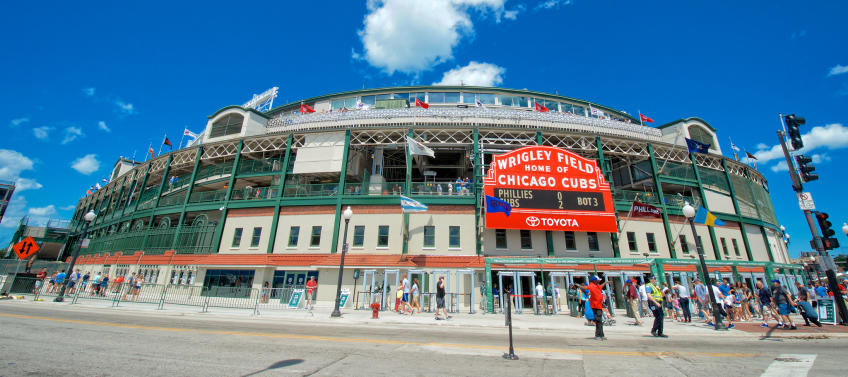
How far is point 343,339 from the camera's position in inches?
361

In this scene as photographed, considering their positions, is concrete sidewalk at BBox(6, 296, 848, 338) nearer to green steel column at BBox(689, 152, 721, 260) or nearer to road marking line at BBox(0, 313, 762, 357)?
road marking line at BBox(0, 313, 762, 357)

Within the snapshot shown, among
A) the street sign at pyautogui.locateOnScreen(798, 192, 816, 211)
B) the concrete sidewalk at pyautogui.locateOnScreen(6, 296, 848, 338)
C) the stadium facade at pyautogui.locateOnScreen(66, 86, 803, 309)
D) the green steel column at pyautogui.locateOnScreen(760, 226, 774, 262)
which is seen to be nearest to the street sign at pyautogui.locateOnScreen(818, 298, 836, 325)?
the concrete sidewalk at pyautogui.locateOnScreen(6, 296, 848, 338)

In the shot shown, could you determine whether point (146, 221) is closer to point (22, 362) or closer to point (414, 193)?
point (414, 193)

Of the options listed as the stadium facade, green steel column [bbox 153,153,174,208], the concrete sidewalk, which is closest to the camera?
the concrete sidewalk

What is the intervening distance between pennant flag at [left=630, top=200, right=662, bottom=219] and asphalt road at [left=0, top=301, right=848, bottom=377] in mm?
15097

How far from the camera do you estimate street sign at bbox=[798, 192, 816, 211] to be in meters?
14.4

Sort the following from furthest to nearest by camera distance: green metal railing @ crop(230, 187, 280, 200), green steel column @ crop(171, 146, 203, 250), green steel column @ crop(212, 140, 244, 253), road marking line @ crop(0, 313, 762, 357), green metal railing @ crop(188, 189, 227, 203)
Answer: green metal railing @ crop(188, 189, 227, 203)
green steel column @ crop(171, 146, 203, 250)
green metal railing @ crop(230, 187, 280, 200)
green steel column @ crop(212, 140, 244, 253)
road marking line @ crop(0, 313, 762, 357)

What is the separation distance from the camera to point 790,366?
21.4ft

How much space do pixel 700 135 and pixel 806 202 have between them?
22.2m

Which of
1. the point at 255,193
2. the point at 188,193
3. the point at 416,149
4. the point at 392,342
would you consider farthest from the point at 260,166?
the point at 392,342

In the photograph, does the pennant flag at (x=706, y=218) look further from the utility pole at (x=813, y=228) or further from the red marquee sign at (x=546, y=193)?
the utility pole at (x=813, y=228)

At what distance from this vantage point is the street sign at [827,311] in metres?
13.7

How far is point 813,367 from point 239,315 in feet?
61.3

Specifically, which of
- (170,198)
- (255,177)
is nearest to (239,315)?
(255,177)
